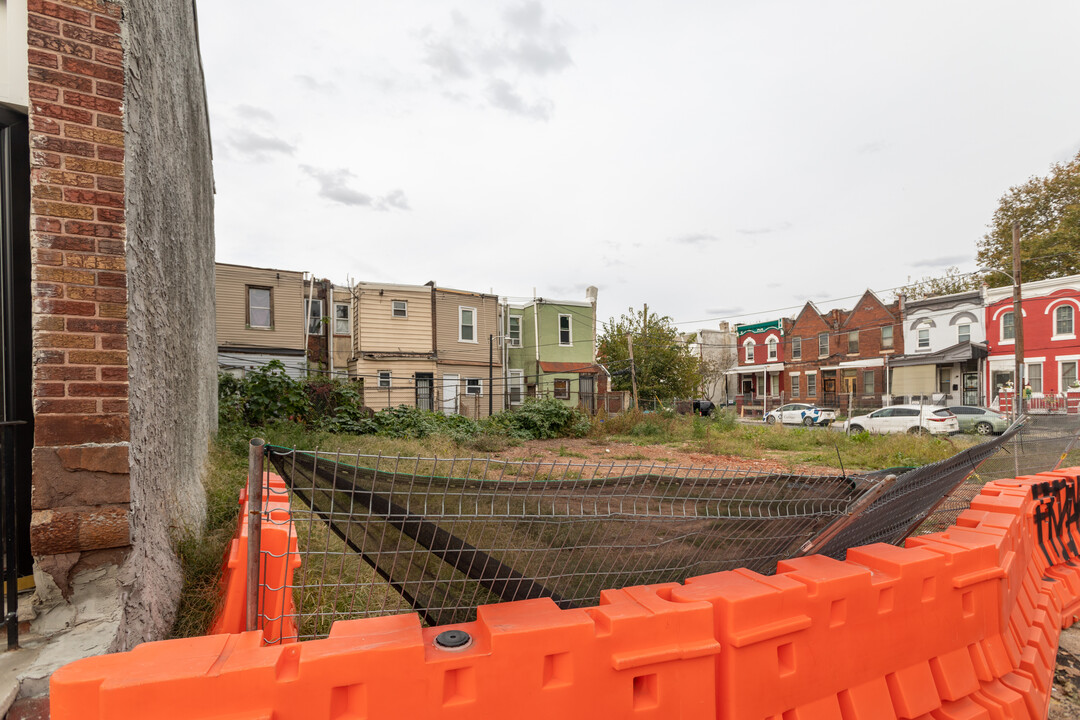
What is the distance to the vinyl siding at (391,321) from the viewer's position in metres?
20.8

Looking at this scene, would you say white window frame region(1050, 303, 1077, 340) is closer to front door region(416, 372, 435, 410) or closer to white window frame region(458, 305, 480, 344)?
white window frame region(458, 305, 480, 344)

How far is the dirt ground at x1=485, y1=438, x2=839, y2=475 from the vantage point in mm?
11133

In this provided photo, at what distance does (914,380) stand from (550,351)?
21.4 m

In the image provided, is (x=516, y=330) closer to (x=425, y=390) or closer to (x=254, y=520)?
(x=425, y=390)

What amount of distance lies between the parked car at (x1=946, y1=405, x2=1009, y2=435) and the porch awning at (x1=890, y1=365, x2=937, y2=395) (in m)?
10.6

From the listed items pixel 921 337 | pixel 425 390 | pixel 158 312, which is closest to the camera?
pixel 158 312

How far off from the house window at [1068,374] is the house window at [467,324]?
27687 mm

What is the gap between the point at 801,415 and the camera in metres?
25.7

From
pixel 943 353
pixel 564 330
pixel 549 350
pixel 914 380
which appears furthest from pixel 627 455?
pixel 914 380

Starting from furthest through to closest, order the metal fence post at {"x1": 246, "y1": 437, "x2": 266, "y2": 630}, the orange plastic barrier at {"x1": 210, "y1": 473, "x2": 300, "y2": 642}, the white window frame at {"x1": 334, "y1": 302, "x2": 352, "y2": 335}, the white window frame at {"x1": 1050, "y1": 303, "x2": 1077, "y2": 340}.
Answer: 1. the white window frame at {"x1": 1050, "y1": 303, "x2": 1077, "y2": 340}
2. the white window frame at {"x1": 334, "y1": 302, "x2": 352, "y2": 335}
3. the orange plastic barrier at {"x1": 210, "y1": 473, "x2": 300, "y2": 642}
4. the metal fence post at {"x1": 246, "y1": 437, "x2": 266, "y2": 630}

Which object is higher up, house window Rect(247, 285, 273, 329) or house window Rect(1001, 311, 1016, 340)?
house window Rect(247, 285, 273, 329)

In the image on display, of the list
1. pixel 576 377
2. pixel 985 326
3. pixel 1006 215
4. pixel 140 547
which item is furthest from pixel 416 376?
pixel 1006 215

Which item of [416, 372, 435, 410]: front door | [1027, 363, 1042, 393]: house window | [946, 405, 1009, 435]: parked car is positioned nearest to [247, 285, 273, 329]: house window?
[416, 372, 435, 410]: front door

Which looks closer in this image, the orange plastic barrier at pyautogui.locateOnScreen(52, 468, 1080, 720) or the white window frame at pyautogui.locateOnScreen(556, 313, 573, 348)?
the orange plastic barrier at pyautogui.locateOnScreen(52, 468, 1080, 720)
